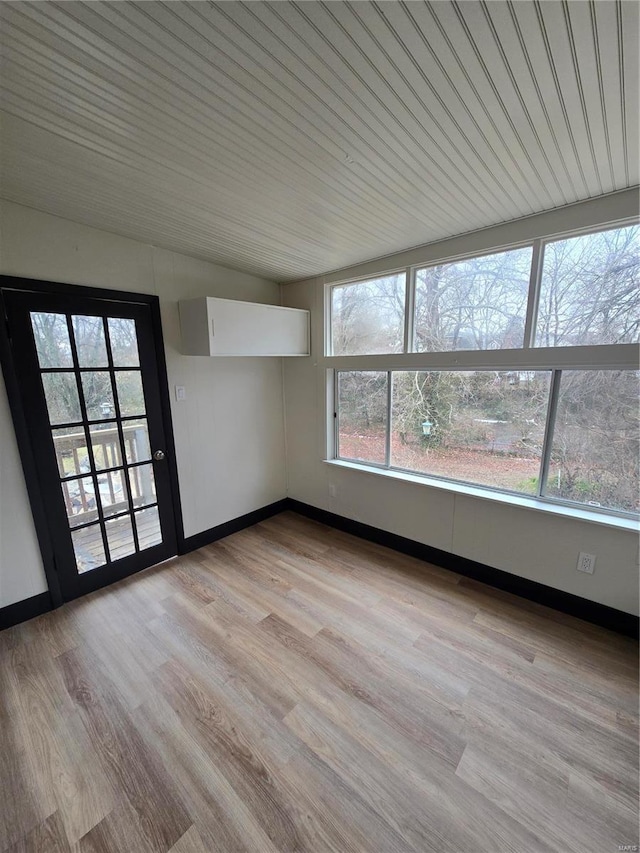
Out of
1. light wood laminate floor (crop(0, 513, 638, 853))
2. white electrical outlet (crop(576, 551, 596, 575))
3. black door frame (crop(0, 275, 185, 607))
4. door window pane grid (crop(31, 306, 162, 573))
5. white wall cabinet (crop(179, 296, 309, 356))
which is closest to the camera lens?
light wood laminate floor (crop(0, 513, 638, 853))

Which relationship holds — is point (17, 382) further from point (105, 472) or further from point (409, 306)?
point (409, 306)

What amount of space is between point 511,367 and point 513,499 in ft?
3.02

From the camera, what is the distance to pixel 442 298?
8.17 feet

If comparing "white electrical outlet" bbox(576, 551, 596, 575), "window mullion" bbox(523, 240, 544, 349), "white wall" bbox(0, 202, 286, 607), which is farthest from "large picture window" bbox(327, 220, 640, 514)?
"white wall" bbox(0, 202, 286, 607)

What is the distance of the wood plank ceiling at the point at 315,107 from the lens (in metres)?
0.87

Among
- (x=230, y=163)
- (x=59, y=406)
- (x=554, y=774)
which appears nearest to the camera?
(x=554, y=774)

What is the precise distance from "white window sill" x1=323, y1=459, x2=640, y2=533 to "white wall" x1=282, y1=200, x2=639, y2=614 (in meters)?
0.04

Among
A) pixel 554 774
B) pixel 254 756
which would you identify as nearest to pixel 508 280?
pixel 554 774

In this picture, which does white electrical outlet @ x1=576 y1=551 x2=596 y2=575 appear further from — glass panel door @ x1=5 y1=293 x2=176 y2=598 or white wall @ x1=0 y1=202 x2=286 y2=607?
glass panel door @ x1=5 y1=293 x2=176 y2=598

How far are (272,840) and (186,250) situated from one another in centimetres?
329

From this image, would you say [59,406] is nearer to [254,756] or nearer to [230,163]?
[230,163]

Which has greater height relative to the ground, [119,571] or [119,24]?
Answer: [119,24]

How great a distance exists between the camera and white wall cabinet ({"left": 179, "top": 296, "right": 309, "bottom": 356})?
8.18 ft

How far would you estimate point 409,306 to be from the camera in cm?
264
